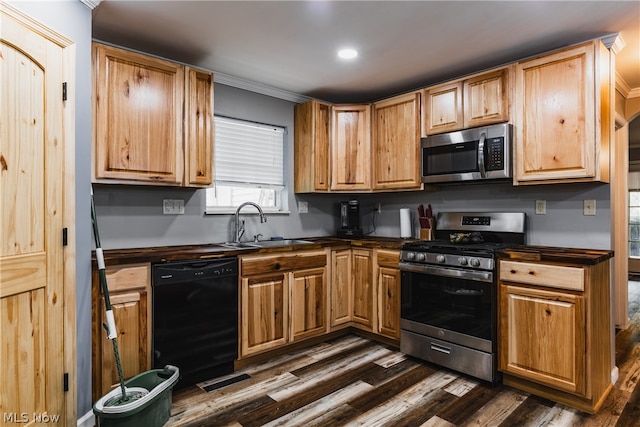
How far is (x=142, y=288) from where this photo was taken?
234 cm

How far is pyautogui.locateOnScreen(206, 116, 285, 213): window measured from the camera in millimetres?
3363

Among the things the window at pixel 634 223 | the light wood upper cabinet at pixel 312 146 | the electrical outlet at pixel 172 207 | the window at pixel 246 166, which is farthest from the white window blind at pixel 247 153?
the window at pixel 634 223

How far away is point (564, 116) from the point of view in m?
2.56

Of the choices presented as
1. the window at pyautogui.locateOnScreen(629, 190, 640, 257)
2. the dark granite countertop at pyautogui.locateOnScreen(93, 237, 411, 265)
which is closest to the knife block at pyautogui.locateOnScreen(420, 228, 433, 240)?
the dark granite countertop at pyautogui.locateOnScreen(93, 237, 411, 265)

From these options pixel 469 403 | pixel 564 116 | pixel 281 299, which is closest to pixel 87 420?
pixel 281 299

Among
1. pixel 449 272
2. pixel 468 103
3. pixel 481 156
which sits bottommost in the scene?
pixel 449 272

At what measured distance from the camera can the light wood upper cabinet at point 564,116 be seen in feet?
8.04

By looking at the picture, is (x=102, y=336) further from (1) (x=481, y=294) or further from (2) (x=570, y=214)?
(2) (x=570, y=214)

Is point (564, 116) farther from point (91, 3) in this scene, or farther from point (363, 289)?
point (91, 3)

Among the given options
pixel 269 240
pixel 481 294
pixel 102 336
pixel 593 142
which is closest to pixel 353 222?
pixel 269 240

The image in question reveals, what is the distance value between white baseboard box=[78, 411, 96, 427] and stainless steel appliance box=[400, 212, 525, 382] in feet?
7.32

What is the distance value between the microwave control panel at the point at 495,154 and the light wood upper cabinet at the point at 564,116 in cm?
11

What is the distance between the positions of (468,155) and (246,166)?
1.99 metres

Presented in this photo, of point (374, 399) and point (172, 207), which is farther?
point (172, 207)
